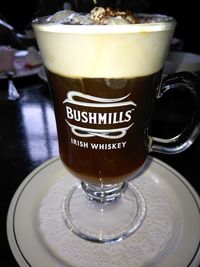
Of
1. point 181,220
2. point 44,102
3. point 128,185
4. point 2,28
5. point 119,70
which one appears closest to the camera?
point 119,70

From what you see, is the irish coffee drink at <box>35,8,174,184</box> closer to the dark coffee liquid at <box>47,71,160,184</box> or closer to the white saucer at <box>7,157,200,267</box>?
the dark coffee liquid at <box>47,71,160,184</box>

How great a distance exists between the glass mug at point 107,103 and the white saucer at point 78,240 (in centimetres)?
7

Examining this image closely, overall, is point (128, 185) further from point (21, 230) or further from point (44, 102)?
point (44, 102)

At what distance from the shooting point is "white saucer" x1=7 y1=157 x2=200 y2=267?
49 centimetres

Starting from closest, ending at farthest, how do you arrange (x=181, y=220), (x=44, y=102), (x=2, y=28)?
(x=181, y=220)
(x=44, y=102)
(x=2, y=28)

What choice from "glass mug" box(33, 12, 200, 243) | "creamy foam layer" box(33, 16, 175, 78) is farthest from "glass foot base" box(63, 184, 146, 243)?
"creamy foam layer" box(33, 16, 175, 78)

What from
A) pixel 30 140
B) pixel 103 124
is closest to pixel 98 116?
pixel 103 124

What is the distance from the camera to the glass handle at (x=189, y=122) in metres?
0.60

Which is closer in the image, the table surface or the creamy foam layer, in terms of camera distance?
the creamy foam layer

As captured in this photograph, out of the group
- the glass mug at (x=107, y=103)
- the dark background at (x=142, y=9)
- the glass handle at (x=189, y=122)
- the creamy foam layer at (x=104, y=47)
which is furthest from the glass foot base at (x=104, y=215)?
the dark background at (x=142, y=9)

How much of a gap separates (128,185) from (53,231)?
256 mm

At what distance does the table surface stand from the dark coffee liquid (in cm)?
20

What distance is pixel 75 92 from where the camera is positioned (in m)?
0.50

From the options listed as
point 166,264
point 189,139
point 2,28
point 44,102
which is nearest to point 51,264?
point 166,264
